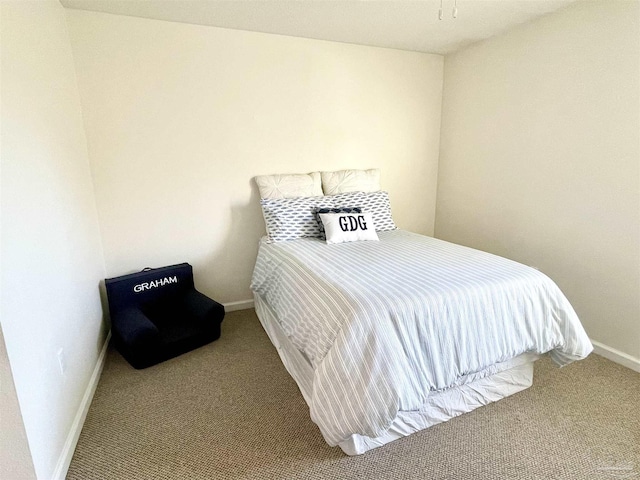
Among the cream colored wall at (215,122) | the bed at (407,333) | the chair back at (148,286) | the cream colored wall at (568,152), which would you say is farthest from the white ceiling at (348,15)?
the chair back at (148,286)

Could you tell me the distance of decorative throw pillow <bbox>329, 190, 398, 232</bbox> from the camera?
2945mm

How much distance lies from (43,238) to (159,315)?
1214mm

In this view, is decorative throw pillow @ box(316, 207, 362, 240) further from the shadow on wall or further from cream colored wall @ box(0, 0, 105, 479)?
cream colored wall @ box(0, 0, 105, 479)

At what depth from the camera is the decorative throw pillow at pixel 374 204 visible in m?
2.94

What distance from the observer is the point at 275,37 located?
2797 millimetres

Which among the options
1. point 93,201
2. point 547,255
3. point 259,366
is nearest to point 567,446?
point 547,255

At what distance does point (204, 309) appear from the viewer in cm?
247

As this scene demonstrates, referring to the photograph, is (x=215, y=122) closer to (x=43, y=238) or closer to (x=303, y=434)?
(x=43, y=238)

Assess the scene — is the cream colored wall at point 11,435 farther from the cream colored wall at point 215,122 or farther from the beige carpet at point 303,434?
the cream colored wall at point 215,122

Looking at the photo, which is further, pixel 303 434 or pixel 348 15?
pixel 348 15

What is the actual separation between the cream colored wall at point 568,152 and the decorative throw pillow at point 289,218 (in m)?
1.60

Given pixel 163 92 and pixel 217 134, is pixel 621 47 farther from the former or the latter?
pixel 163 92

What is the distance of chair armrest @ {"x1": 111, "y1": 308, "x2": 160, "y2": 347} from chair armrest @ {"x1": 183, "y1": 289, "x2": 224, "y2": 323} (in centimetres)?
30

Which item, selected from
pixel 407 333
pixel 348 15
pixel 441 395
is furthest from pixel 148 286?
pixel 348 15
